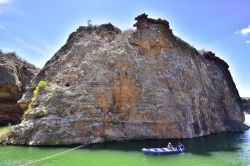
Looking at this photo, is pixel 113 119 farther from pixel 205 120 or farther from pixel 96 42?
pixel 205 120

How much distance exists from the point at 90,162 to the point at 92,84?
13730 mm

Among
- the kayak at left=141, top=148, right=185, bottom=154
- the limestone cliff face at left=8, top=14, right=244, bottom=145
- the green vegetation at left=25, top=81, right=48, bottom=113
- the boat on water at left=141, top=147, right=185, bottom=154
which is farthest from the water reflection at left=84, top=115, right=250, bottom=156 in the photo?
the green vegetation at left=25, top=81, right=48, bottom=113

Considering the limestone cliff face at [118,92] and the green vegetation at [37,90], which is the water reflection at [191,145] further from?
the green vegetation at [37,90]

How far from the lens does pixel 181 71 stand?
148ft

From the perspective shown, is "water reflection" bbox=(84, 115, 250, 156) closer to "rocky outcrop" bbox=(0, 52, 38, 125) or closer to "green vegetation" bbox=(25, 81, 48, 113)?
"green vegetation" bbox=(25, 81, 48, 113)

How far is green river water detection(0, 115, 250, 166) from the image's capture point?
2684 centimetres

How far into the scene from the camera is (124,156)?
29.5 metres

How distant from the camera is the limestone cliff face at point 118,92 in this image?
36625mm

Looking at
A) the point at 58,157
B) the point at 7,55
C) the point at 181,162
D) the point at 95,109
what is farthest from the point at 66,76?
the point at 7,55

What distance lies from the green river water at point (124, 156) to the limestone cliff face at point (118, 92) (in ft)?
8.26

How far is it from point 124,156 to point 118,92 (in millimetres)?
11823

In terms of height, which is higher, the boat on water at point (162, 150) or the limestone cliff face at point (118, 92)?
the limestone cliff face at point (118, 92)

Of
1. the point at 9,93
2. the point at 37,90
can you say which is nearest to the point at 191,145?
the point at 37,90

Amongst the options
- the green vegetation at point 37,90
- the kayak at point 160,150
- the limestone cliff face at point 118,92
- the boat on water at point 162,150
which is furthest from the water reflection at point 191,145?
the green vegetation at point 37,90
